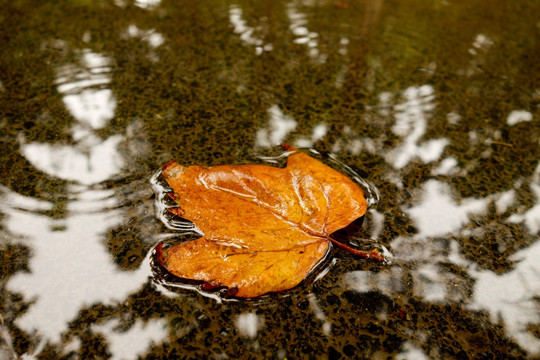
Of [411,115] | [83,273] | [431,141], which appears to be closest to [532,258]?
[431,141]

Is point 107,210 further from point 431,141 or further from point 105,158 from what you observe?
point 431,141

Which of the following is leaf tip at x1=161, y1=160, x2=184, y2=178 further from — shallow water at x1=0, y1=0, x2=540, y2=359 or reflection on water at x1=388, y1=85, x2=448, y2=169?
reflection on water at x1=388, y1=85, x2=448, y2=169

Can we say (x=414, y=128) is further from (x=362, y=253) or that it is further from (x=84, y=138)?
(x=84, y=138)

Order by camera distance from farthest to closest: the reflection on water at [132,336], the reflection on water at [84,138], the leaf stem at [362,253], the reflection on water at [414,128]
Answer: the reflection on water at [414,128] < the reflection on water at [84,138] < the leaf stem at [362,253] < the reflection on water at [132,336]

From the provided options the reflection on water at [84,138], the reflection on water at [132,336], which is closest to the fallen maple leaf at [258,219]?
the reflection on water at [132,336]

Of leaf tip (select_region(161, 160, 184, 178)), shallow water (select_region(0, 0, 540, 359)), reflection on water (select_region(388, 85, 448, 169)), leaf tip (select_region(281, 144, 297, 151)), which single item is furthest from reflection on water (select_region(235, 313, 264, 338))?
reflection on water (select_region(388, 85, 448, 169))

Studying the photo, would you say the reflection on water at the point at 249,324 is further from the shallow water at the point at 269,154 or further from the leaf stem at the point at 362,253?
the leaf stem at the point at 362,253
